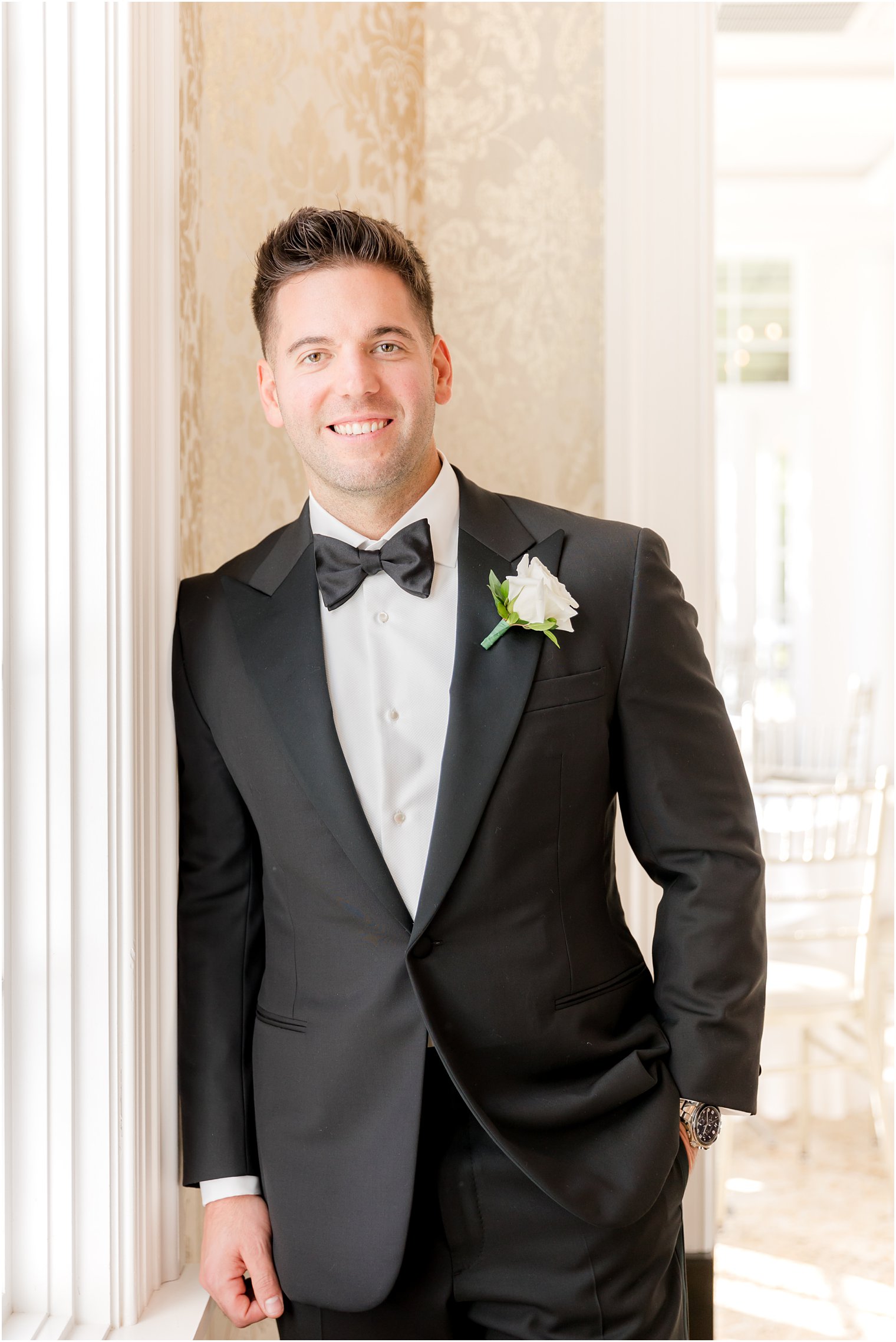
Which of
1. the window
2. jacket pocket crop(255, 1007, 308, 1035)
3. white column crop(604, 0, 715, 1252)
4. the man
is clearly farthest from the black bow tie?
the window

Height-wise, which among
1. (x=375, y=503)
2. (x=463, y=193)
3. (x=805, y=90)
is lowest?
(x=375, y=503)

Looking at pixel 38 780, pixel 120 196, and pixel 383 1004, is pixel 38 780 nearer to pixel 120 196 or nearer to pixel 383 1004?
pixel 383 1004

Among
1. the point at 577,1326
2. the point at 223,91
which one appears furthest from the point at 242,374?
the point at 577,1326

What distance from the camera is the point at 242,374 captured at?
1.96m

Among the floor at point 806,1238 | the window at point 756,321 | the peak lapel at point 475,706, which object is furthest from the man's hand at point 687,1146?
the window at point 756,321

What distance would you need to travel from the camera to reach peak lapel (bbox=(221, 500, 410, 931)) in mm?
1386

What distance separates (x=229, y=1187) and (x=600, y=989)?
0.55 m

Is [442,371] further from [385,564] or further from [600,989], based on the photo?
[600,989]

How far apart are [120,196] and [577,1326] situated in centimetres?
147

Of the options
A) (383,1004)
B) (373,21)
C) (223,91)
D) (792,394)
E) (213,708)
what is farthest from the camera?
(792,394)

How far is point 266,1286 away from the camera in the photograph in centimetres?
149

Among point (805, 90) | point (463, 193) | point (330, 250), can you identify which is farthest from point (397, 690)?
point (805, 90)

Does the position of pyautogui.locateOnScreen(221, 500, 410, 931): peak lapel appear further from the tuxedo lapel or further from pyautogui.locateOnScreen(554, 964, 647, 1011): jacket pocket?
pyautogui.locateOnScreen(554, 964, 647, 1011): jacket pocket

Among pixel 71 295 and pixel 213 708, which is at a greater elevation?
pixel 71 295
